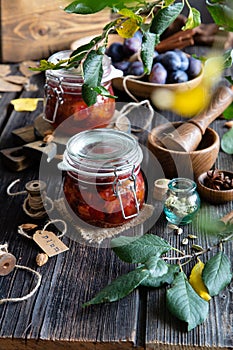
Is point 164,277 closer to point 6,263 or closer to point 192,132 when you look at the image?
point 6,263

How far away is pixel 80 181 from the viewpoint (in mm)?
1069

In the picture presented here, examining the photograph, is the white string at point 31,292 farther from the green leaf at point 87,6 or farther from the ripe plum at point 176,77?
the ripe plum at point 176,77

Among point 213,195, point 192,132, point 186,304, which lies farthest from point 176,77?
point 186,304

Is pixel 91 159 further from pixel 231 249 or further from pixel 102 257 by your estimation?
pixel 231 249

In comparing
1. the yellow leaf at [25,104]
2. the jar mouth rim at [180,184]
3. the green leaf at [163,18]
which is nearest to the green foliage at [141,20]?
the green leaf at [163,18]

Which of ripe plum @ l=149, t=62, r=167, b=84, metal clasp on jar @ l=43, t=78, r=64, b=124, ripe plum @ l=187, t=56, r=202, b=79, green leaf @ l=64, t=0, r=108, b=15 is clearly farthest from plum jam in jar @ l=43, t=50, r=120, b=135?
green leaf @ l=64, t=0, r=108, b=15

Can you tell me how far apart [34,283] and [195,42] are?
49.6 inches

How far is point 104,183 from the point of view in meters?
1.06

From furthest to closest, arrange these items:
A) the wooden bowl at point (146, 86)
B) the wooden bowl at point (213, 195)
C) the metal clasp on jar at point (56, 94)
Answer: the wooden bowl at point (146, 86) < the metal clasp on jar at point (56, 94) < the wooden bowl at point (213, 195)

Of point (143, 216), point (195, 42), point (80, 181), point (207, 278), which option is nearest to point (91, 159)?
point (80, 181)

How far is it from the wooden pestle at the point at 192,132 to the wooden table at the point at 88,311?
20 cm

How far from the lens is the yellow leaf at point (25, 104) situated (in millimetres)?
1581

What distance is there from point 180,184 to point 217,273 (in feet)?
0.79

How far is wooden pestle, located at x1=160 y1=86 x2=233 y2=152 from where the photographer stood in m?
1.25
